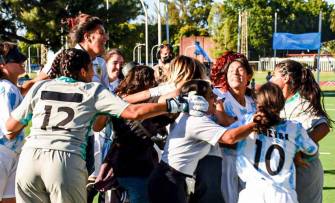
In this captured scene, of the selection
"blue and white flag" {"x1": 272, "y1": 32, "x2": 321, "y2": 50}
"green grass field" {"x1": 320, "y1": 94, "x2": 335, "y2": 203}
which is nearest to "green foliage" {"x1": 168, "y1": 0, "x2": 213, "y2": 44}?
"blue and white flag" {"x1": 272, "y1": 32, "x2": 321, "y2": 50}

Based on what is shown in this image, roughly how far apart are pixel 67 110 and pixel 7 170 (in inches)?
60.6

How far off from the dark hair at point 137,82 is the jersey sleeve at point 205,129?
1.11 m

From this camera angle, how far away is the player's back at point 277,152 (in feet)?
15.3

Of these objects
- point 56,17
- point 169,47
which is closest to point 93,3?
point 56,17

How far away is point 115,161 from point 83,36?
1424 millimetres

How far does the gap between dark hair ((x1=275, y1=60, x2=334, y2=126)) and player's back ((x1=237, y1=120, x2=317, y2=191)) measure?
63 centimetres

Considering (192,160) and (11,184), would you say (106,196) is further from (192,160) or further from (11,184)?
(192,160)

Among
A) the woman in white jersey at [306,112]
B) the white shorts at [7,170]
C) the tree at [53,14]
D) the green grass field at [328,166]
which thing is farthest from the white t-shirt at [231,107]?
the tree at [53,14]

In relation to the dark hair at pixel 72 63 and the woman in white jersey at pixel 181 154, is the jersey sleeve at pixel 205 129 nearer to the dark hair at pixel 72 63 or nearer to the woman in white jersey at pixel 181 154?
the woman in white jersey at pixel 181 154

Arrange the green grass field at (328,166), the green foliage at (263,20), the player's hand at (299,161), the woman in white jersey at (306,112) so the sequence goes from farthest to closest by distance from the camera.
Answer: the green foliage at (263,20)
the green grass field at (328,166)
the woman in white jersey at (306,112)
the player's hand at (299,161)

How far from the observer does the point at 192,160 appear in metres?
4.97

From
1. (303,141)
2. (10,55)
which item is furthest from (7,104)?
(303,141)

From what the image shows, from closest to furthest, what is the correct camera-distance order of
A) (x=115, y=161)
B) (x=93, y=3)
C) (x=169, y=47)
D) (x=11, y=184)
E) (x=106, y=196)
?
1. (x=115, y=161)
2. (x=11, y=184)
3. (x=106, y=196)
4. (x=169, y=47)
5. (x=93, y=3)

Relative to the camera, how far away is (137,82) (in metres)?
5.82
